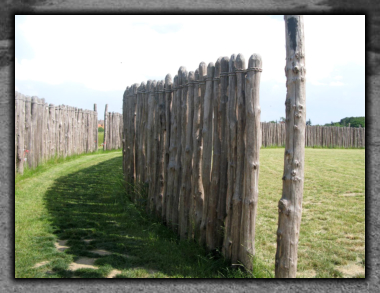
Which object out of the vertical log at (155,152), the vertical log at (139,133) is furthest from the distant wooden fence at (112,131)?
the vertical log at (155,152)

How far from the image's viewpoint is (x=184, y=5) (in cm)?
298

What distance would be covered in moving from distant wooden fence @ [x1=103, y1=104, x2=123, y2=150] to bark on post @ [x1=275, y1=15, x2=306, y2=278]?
15.9m

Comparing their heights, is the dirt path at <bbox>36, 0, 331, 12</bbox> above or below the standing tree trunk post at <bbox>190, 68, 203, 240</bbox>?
above

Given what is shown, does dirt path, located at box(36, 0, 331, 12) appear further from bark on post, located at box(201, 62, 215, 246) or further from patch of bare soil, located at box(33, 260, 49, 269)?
patch of bare soil, located at box(33, 260, 49, 269)

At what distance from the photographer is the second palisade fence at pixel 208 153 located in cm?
336

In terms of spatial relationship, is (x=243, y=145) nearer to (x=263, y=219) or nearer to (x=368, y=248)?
(x=368, y=248)

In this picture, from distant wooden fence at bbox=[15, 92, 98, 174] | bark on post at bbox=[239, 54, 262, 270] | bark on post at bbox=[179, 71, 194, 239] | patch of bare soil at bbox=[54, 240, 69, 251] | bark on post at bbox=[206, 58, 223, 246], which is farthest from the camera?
distant wooden fence at bbox=[15, 92, 98, 174]

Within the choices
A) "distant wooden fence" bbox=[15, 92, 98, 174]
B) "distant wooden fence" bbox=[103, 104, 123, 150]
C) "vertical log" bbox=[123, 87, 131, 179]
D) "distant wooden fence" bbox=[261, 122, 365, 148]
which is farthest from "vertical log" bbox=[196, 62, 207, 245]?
"distant wooden fence" bbox=[261, 122, 365, 148]

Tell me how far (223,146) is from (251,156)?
0.53 metres

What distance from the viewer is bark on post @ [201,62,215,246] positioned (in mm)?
4000

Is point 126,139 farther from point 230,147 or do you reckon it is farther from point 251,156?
point 251,156

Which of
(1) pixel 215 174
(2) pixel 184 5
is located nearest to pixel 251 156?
(1) pixel 215 174

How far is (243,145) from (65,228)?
10.1ft

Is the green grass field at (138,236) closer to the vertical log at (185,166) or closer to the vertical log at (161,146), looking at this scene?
the vertical log at (185,166)
